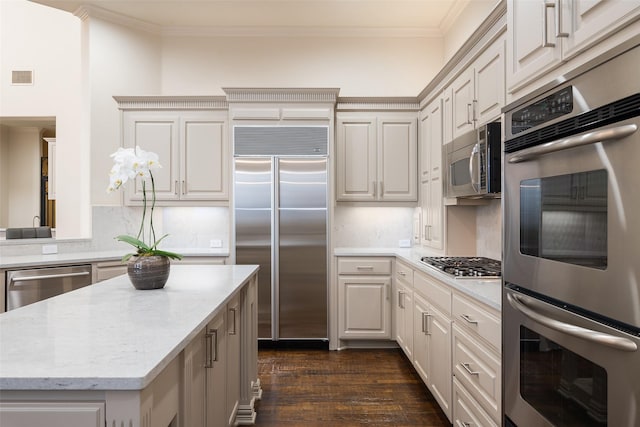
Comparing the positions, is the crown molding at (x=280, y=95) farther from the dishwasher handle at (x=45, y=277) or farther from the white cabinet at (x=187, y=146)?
the dishwasher handle at (x=45, y=277)

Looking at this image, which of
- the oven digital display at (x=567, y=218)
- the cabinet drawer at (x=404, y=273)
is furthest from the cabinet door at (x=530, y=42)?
the cabinet drawer at (x=404, y=273)

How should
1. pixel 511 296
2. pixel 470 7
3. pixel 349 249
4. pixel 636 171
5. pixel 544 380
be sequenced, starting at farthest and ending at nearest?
pixel 349 249 → pixel 470 7 → pixel 511 296 → pixel 544 380 → pixel 636 171

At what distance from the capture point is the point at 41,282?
10.6ft

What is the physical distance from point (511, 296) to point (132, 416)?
4.33ft

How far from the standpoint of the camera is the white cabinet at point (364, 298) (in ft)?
12.5

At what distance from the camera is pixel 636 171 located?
35.5 inches

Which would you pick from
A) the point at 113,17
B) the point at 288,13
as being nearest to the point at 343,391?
the point at 288,13

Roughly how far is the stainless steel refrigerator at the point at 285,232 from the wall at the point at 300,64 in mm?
1109

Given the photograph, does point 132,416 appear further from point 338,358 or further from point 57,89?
point 57,89

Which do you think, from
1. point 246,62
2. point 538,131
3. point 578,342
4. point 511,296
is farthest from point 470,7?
point 578,342

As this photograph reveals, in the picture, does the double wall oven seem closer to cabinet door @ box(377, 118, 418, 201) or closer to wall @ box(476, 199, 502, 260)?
wall @ box(476, 199, 502, 260)

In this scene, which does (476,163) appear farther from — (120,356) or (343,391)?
(120,356)

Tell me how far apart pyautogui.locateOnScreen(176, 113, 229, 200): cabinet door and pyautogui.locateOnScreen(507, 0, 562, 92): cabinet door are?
3.15m

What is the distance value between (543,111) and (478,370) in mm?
1258
